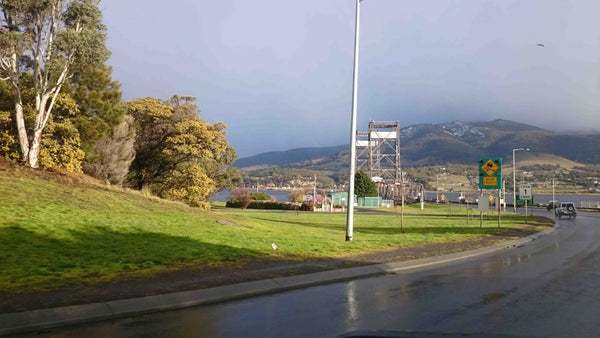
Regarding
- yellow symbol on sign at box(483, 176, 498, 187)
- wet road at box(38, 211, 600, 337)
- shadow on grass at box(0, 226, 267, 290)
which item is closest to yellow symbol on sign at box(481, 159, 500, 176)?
yellow symbol on sign at box(483, 176, 498, 187)

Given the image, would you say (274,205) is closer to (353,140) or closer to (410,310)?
(353,140)

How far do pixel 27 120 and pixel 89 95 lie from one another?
3834mm

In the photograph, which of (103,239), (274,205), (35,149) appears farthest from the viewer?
(274,205)

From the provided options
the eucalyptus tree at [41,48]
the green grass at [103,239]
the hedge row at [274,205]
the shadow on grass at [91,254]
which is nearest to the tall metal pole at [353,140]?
the green grass at [103,239]

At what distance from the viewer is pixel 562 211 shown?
4953 centimetres

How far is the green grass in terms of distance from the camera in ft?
35.2

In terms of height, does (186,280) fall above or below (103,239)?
below

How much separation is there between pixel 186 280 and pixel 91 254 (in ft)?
12.3

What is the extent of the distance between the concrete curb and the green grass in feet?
6.07

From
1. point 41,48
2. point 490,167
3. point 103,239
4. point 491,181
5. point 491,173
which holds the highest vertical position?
point 41,48

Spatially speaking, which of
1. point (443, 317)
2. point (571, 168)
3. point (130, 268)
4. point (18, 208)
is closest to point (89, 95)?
point (18, 208)

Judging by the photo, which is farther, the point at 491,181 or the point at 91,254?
the point at 491,181

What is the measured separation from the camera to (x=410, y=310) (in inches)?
321

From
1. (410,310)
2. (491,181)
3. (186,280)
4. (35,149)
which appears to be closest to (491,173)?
(491,181)
